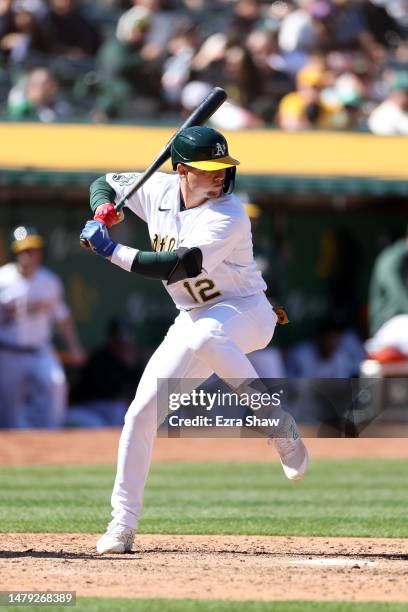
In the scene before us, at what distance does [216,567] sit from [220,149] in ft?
5.56

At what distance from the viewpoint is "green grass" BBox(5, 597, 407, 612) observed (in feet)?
14.1

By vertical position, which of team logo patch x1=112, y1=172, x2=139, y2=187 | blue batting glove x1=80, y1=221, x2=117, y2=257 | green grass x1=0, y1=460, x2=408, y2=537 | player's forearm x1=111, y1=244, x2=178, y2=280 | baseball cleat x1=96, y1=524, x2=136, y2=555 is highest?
team logo patch x1=112, y1=172, x2=139, y2=187

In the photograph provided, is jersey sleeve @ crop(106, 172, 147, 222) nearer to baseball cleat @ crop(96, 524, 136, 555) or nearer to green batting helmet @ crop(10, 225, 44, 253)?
baseball cleat @ crop(96, 524, 136, 555)

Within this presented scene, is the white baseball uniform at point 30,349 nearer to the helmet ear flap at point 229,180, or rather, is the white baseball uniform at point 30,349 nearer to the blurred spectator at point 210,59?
the blurred spectator at point 210,59

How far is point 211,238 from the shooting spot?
5.41 meters

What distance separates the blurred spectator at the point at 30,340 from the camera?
1227cm

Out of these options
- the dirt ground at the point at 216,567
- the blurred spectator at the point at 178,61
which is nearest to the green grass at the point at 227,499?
the dirt ground at the point at 216,567

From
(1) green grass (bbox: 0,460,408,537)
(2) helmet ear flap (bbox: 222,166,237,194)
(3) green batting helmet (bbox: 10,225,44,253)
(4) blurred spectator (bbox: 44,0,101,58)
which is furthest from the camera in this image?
(4) blurred spectator (bbox: 44,0,101,58)

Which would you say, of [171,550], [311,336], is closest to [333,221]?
[311,336]

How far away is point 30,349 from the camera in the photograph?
40.8ft

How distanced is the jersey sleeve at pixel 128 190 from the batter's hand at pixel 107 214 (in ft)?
0.40

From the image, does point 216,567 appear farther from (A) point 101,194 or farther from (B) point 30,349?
(B) point 30,349

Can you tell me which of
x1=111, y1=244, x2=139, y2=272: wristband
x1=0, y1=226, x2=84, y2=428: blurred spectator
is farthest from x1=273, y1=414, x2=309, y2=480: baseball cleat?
x1=0, y1=226, x2=84, y2=428: blurred spectator

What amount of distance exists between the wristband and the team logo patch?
1.84 feet
